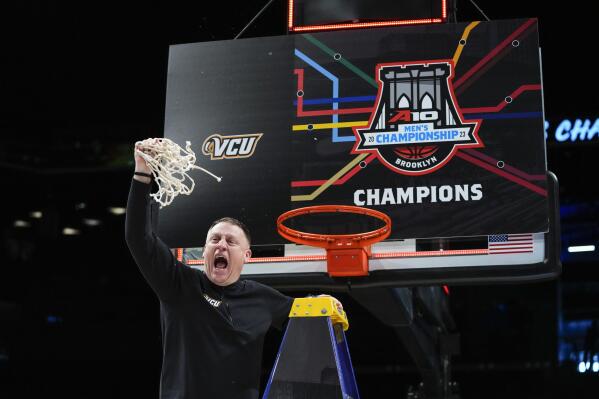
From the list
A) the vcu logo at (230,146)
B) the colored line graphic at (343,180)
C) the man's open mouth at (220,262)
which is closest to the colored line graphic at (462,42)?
the colored line graphic at (343,180)

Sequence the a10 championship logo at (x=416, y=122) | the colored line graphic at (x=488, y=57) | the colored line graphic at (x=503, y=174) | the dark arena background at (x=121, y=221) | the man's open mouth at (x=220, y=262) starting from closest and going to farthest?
the man's open mouth at (x=220, y=262) → the colored line graphic at (x=503, y=174) → the a10 championship logo at (x=416, y=122) → the colored line graphic at (x=488, y=57) → the dark arena background at (x=121, y=221)

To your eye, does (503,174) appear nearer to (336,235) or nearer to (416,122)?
(416,122)

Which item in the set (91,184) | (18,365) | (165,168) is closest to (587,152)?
(91,184)

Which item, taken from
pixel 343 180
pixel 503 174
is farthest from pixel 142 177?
pixel 503 174

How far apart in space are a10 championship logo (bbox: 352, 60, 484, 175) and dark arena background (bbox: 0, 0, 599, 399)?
3.25m

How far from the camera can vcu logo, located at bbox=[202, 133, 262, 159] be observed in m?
4.79

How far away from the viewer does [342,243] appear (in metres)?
4.50

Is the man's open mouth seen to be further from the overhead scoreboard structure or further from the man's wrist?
the overhead scoreboard structure

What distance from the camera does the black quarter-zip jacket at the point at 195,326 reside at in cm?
270

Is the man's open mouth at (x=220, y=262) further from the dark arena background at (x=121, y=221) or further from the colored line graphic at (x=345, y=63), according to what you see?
the dark arena background at (x=121, y=221)

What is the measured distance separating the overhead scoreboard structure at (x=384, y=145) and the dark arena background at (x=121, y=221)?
3.15 metres

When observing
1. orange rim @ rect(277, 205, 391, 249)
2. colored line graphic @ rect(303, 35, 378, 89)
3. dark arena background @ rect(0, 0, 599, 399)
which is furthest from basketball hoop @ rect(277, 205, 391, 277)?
dark arena background @ rect(0, 0, 599, 399)

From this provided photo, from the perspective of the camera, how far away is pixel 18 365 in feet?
41.0

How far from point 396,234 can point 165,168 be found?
73.3 inches
